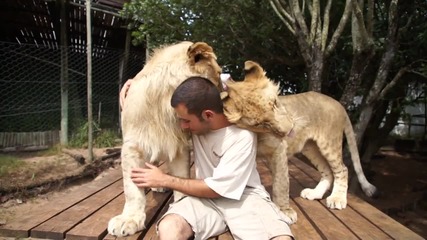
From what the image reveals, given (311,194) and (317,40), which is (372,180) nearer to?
(317,40)

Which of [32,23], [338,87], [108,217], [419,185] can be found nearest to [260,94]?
[108,217]

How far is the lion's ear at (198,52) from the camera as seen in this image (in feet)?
7.24

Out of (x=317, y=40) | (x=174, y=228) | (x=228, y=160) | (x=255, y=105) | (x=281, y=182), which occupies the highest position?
(x=317, y=40)

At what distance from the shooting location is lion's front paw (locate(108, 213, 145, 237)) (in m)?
2.27

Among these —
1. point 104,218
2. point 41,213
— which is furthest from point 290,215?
point 41,213

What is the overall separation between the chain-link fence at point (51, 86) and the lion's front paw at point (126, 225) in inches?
183

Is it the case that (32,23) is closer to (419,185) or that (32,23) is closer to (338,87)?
(338,87)

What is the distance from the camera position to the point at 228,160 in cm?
221

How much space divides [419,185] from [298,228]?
7.61m

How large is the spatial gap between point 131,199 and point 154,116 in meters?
0.49

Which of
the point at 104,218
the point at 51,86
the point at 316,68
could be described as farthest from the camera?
the point at 51,86

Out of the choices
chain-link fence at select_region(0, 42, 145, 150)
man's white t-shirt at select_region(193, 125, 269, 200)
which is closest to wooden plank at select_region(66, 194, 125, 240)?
man's white t-shirt at select_region(193, 125, 269, 200)

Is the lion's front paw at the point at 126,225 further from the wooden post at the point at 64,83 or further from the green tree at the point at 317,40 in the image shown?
the wooden post at the point at 64,83

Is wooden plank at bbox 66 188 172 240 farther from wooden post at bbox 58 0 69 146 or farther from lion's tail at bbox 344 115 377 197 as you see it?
wooden post at bbox 58 0 69 146
